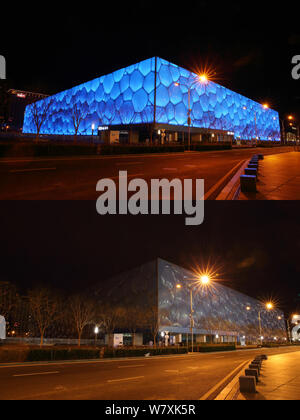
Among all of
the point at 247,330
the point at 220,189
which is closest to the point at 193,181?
the point at 220,189

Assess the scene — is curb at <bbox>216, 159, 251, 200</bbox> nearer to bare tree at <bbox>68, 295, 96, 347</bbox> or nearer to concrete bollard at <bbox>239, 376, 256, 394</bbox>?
concrete bollard at <bbox>239, 376, 256, 394</bbox>

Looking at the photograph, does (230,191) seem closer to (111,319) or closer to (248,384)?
(248,384)

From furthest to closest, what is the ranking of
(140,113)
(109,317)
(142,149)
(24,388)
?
(140,113) < (109,317) < (142,149) < (24,388)

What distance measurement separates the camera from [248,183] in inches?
600

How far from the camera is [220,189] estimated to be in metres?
15.3

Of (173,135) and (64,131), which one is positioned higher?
(64,131)

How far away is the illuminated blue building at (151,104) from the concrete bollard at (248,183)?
2173 inches

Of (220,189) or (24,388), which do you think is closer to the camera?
(24,388)

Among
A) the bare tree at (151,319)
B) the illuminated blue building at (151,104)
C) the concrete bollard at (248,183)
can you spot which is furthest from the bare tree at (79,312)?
the illuminated blue building at (151,104)

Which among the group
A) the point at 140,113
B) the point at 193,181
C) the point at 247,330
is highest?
the point at 140,113

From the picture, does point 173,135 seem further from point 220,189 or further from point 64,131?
point 220,189

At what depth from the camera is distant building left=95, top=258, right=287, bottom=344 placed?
64.2m

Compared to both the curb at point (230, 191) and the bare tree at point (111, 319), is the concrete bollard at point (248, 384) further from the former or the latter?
the bare tree at point (111, 319)

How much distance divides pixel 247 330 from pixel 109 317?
2677 inches
